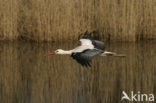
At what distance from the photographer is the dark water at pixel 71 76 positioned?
643cm

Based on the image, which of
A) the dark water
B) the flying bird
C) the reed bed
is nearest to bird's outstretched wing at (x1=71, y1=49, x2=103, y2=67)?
the flying bird

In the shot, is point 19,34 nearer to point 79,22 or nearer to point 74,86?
point 79,22

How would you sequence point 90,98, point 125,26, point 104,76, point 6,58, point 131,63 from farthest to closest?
point 125,26, point 6,58, point 131,63, point 104,76, point 90,98

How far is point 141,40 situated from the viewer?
34.6 ft

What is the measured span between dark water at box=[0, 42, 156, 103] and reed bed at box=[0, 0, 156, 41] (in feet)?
2.66

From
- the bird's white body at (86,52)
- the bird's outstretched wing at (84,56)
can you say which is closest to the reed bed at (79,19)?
the bird's white body at (86,52)

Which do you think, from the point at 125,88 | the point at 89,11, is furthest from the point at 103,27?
the point at 125,88

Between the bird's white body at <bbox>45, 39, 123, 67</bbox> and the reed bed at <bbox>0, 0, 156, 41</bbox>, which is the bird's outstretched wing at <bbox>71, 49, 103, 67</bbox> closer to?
the bird's white body at <bbox>45, 39, 123, 67</bbox>

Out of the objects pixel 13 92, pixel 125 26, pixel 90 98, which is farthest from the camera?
pixel 125 26

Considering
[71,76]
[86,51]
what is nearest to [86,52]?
[86,51]

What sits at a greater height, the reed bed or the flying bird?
the reed bed

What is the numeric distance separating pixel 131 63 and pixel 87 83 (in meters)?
1.39

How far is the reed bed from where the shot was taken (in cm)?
1030

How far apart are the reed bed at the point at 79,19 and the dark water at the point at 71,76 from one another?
81 cm
